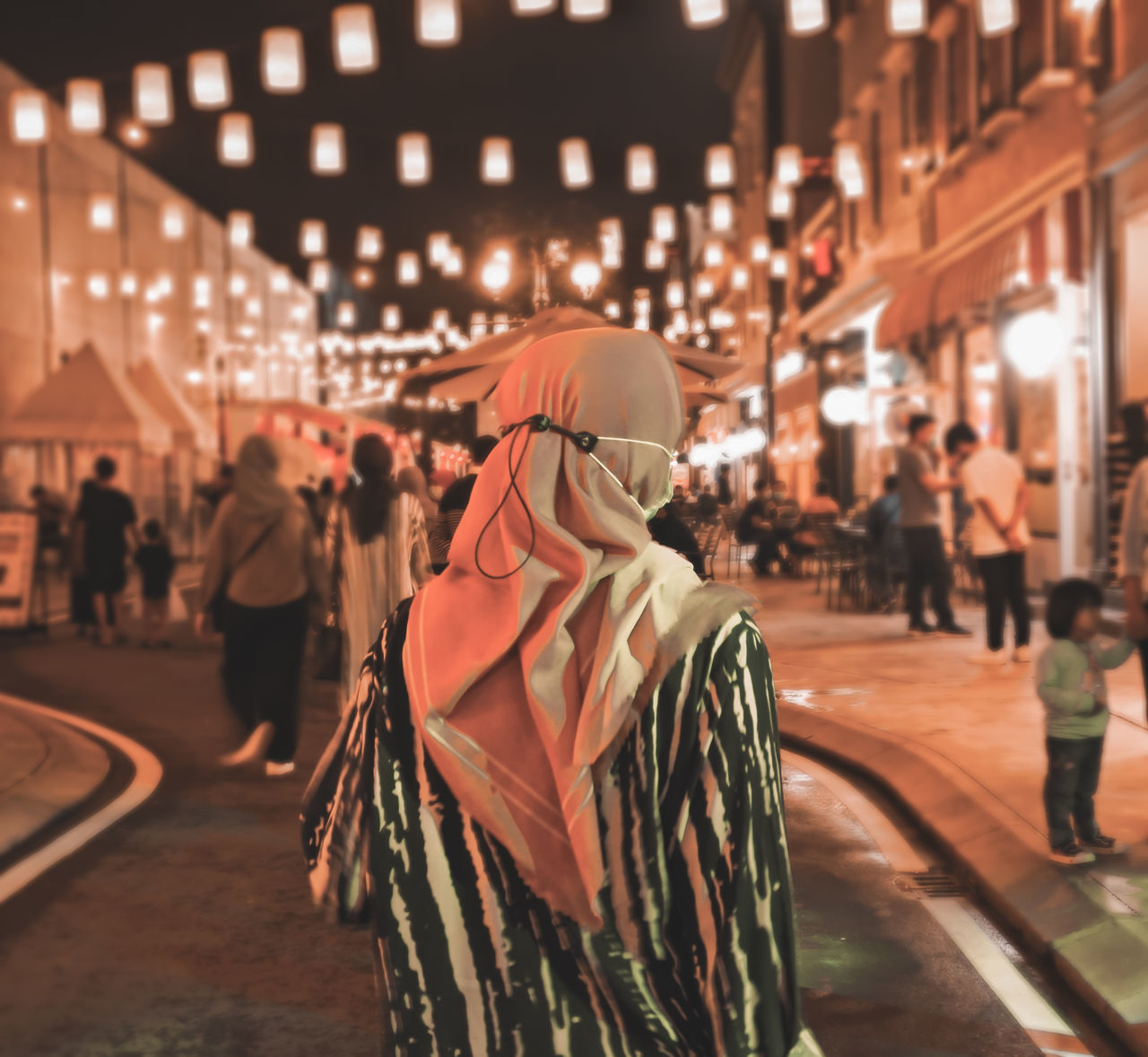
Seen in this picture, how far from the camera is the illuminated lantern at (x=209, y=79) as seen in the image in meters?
14.4

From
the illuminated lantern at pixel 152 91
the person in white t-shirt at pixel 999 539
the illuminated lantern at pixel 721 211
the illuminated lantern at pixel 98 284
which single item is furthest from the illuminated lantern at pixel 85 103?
the illuminated lantern at pixel 98 284

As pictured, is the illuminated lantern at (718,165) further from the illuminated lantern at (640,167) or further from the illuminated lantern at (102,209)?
the illuminated lantern at (102,209)

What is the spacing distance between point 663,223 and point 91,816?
23.2m

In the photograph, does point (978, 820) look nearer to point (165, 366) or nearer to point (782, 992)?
point (782, 992)

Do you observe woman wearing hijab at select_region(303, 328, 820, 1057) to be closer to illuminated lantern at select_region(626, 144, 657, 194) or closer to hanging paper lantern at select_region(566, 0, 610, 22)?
hanging paper lantern at select_region(566, 0, 610, 22)

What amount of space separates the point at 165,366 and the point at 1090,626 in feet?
112

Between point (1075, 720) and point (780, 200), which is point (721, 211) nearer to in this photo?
point (780, 200)

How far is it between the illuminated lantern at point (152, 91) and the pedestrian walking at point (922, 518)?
8727 mm

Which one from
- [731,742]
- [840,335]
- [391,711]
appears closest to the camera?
[731,742]

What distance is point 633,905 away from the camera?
67.2 inches

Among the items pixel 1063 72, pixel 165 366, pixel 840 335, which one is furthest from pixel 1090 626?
pixel 165 366

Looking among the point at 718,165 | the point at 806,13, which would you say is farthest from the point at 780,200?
the point at 806,13

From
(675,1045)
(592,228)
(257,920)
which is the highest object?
(592,228)

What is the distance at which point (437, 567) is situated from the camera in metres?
7.92
